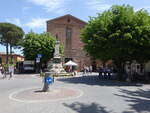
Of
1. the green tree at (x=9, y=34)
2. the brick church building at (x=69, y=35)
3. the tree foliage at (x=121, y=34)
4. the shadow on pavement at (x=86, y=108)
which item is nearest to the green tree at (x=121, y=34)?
the tree foliage at (x=121, y=34)

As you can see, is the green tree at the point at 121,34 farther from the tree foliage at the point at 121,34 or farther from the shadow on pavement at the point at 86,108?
the shadow on pavement at the point at 86,108

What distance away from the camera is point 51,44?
3722 centimetres

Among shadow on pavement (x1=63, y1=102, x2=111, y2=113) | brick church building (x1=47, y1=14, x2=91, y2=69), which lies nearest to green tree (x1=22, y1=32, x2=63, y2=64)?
brick church building (x1=47, y1=14, x2=91, y2=69)

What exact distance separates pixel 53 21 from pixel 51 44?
31.0ft

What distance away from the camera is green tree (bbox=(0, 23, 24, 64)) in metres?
48.4

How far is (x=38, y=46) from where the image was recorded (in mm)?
35906

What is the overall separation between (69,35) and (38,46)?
35.2ft

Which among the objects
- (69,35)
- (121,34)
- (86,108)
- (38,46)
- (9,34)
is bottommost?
(86,108)

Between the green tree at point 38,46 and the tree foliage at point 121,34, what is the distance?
57.5ft

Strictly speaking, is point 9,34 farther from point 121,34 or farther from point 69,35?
point 121,34

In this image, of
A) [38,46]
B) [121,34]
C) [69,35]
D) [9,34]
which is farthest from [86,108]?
[9,34]

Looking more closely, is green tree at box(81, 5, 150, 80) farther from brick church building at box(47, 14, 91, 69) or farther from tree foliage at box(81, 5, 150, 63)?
brick church building at box(47, 14, 91, 69)

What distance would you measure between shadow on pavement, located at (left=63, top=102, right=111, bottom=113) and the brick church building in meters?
34.7

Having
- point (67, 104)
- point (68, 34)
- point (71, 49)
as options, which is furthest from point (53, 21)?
point (67, 104)
